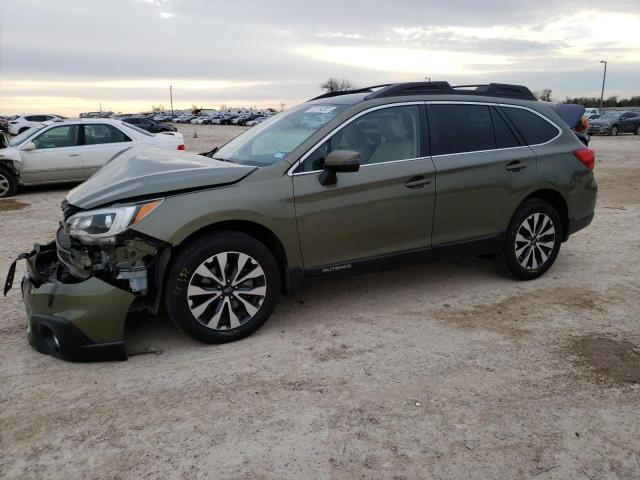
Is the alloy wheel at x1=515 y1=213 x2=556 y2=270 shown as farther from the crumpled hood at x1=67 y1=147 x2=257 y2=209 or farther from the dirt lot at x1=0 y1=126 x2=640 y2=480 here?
the crumpled hood at x1=67 y1=147 x2=257 y2=209

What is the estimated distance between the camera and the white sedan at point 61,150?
10930mm

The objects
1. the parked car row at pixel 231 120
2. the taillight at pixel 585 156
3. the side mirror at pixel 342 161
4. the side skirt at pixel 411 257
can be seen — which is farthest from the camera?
the parked car row at pixel 231 120

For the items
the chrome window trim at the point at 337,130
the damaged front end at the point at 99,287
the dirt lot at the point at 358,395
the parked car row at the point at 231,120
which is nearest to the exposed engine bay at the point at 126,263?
the damaged front end at the point at 99,287

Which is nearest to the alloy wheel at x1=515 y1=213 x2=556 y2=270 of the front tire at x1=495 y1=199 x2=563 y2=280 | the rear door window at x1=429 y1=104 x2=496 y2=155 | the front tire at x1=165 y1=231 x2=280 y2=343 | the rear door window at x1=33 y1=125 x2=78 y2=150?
the front tire at x1=495 y1=199 x2=563 y2=280

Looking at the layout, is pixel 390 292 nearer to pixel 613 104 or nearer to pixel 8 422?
pixel 8 422

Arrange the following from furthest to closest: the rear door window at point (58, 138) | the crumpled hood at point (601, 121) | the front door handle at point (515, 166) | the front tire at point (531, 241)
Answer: the crumpled hood at point (601, 121)
the rear door window at point (58, 138)
the front tire at point (531, 241)
the front door handle at point (515, 166)

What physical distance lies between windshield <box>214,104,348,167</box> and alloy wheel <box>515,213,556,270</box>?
83.1 inches

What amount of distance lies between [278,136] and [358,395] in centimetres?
231


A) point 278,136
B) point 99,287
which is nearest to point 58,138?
point 278,136

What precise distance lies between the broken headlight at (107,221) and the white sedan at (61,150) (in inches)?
333

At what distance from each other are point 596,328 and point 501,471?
6.94 feet

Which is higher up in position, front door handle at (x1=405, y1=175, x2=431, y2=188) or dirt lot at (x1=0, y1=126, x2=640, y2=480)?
front door handle at (x1=405, y1=175, x2=431, y2=188)

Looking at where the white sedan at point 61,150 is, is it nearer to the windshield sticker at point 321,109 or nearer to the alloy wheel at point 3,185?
the alloy wheel at point 3,185

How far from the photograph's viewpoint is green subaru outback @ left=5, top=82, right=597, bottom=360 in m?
3.53
